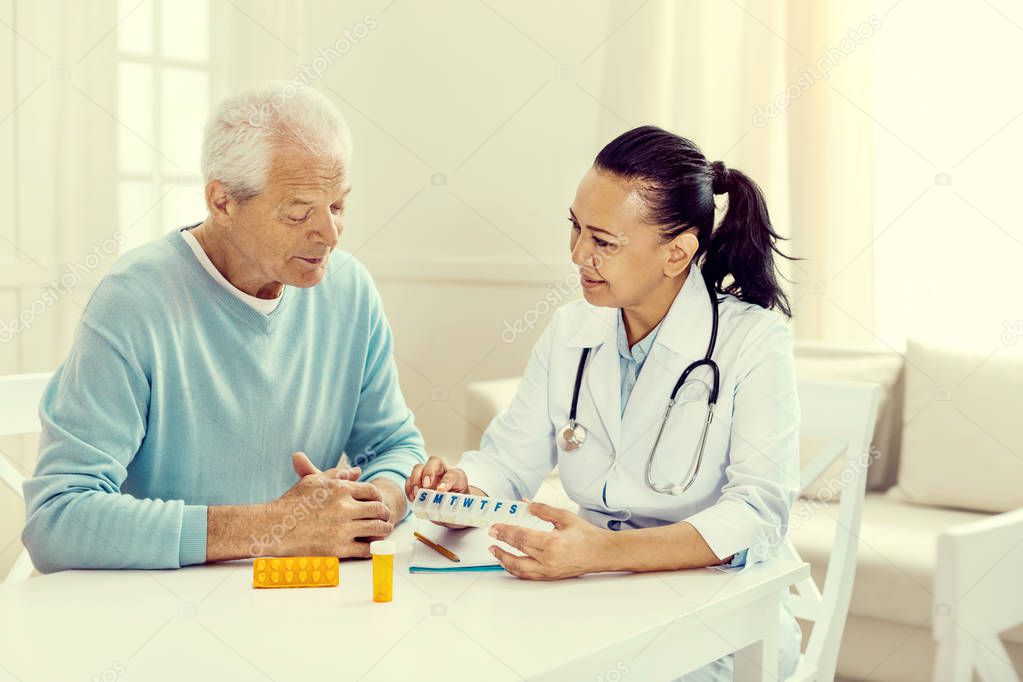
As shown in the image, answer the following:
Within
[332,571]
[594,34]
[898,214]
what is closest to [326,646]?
[332,571]

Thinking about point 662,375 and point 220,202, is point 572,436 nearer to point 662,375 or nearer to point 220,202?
point 662,375

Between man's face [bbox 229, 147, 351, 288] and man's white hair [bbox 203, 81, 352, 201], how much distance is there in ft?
0.05

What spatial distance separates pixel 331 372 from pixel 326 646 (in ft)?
2.74

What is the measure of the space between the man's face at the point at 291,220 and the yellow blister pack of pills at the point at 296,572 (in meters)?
0.56

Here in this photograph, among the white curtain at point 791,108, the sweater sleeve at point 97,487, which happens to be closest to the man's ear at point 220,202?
the sweater sleeve at point 97,487

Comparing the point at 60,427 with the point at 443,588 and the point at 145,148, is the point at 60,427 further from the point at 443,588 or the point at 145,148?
the point at 145,148

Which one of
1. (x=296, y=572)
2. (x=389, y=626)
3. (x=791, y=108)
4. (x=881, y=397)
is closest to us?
(x=389, y=626)

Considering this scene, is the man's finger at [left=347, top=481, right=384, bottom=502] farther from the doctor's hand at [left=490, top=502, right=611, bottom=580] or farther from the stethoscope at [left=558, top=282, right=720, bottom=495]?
the stethoscope at [left=558, top=282, right=720, bottom=495]

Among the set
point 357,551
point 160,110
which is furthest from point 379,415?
point 160,110

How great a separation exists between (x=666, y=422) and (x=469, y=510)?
1.27ft

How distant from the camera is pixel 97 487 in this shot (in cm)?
148

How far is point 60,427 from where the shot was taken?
1.50 metres

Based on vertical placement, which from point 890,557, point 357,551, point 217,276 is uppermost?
point 217,276

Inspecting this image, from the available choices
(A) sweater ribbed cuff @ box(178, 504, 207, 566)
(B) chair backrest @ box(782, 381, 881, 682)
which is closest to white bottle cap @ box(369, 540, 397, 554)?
(A) sweater ribbed cuff @ box(178, 504, 207, 566)
